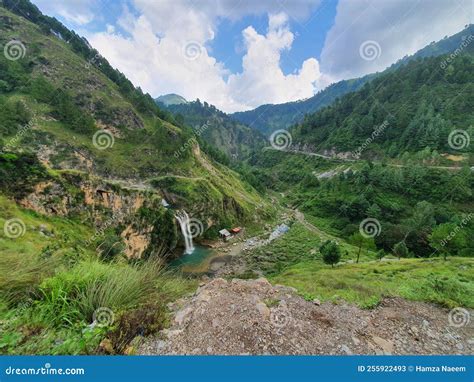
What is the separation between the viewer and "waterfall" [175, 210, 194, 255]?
157 ft

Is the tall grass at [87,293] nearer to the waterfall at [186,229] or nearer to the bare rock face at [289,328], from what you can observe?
the bare rock face at [289,328]

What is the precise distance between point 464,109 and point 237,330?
434 feet

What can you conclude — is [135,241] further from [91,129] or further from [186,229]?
[91,129]

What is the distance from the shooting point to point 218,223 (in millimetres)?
55500

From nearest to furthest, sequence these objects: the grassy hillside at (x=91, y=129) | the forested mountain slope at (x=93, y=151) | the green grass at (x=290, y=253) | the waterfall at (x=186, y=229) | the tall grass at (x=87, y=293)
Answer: the tall grass at (x=87, y=293) → the forested mountain slope at (x=93, y=151) → the green grass at (x=290, y=253) → the waterfall at (x=186, y=229) → the grassy hillside at (x=91, y=129)

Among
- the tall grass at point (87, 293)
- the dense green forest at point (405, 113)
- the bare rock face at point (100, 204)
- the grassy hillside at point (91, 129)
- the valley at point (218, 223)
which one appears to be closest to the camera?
the tall grass at point (87, 293)

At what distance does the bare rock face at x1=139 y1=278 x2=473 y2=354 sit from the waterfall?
43.5 meters

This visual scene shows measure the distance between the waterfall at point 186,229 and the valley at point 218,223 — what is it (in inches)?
20.2

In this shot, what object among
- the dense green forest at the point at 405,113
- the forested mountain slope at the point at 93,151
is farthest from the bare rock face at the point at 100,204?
the dense green forest at the point at 405,113

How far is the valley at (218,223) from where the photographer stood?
388 cm

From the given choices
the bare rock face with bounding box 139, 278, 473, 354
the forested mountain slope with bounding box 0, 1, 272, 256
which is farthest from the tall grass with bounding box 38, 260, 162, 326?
the forested mountain slope with bounding box 0, 1, 272, 256

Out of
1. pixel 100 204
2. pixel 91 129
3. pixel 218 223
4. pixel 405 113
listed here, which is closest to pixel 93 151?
pixel 91 129

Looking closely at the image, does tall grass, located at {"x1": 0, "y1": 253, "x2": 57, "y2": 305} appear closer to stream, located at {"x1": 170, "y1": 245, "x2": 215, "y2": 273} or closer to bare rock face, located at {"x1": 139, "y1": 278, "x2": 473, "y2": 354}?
bare rock face, located at {"x1": 139, "y1": 278, "x2": 473, "y2": 354}

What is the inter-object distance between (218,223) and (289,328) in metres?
51.6
